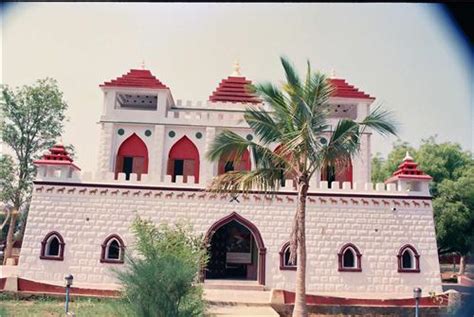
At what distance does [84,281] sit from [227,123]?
5898mm

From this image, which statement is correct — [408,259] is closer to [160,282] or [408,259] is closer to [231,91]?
[160,282]

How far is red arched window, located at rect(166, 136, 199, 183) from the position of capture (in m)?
13.3

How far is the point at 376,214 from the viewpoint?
36.3ft

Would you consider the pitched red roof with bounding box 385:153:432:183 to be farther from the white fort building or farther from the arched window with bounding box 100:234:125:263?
the arched window with bounding box 100:234:125:263

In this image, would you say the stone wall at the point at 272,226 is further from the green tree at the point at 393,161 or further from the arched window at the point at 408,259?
the green tree at the point at 393,161

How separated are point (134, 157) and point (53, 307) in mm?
5834

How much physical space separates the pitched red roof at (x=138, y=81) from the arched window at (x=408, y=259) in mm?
8211

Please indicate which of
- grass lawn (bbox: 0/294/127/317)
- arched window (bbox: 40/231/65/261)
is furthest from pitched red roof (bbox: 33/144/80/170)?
grass lawn (bbox: 0/294/127/317)

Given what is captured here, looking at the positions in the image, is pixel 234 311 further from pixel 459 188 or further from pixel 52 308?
pixel 459 188

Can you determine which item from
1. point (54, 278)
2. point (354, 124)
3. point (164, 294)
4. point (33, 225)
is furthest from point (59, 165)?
point (354, 124)

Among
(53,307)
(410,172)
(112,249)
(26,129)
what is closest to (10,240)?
(26,129)

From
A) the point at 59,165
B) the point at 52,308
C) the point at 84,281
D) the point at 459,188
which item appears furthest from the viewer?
the point at 459,188

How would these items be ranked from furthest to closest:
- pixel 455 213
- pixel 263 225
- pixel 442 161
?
pixel 442 161
pixel 455 213
pixel 263 225

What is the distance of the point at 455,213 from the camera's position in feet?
49.9
